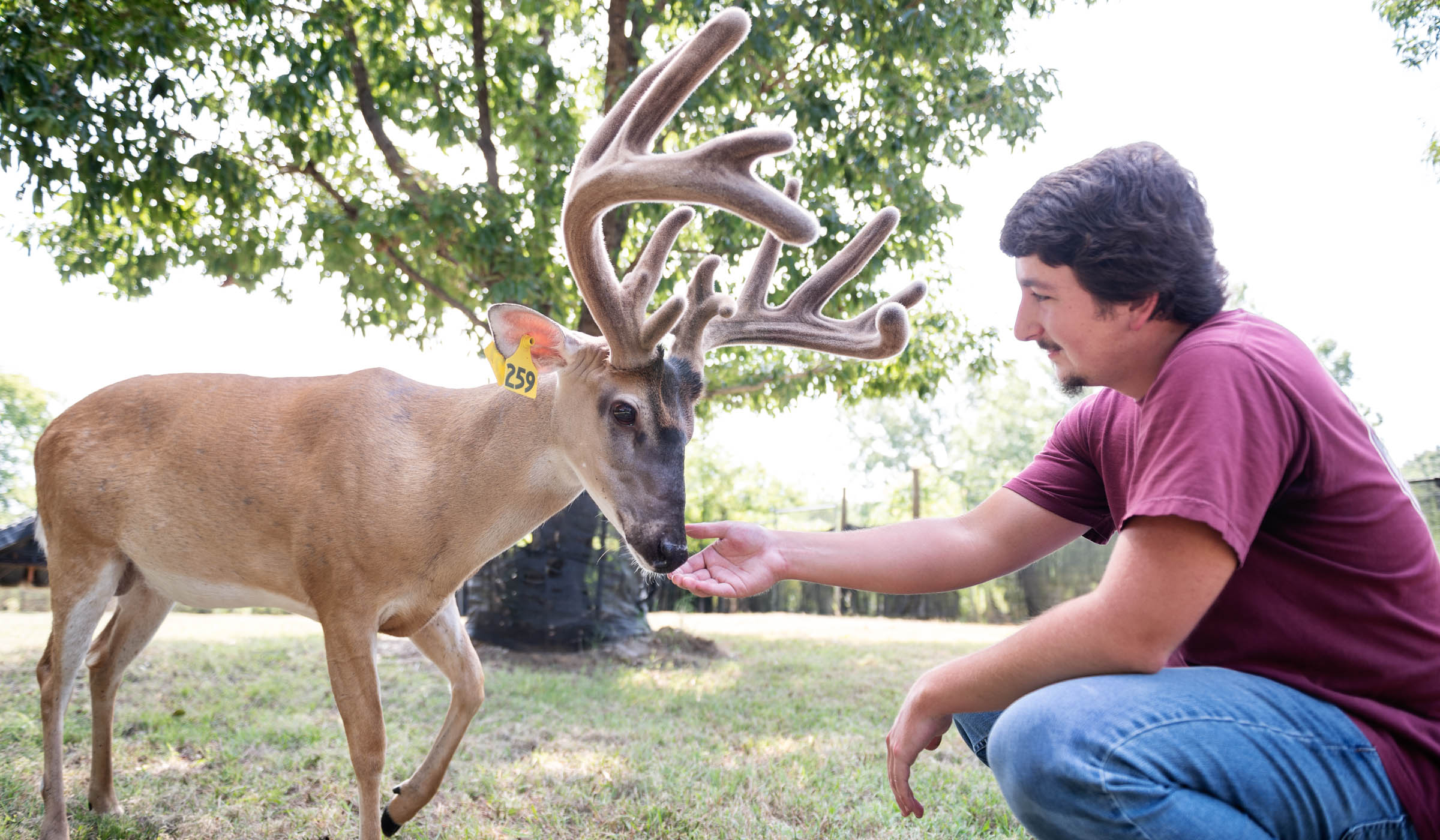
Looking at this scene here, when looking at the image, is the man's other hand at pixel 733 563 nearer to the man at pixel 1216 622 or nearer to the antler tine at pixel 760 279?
the man at pixel 1216 622

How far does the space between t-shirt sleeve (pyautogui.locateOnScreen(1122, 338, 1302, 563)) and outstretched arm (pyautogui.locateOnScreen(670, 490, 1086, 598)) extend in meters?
0.90

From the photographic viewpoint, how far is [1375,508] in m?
1.64

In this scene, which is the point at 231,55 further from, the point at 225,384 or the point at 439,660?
the point at 439,660

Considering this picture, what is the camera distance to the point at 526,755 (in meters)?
4.38

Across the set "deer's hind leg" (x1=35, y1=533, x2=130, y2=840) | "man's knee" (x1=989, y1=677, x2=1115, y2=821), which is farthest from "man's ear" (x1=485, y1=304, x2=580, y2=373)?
"man's knee" (x1=989, y1=677, x2=1115, y2=821)

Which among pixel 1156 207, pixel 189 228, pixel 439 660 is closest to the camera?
pixel 1156 207

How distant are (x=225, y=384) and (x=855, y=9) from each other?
521 cm

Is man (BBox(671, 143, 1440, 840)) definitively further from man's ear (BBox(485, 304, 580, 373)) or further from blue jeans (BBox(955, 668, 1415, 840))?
man's ear (BBox(485, 304, 580, 373))

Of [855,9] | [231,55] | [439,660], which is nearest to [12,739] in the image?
[439,660]

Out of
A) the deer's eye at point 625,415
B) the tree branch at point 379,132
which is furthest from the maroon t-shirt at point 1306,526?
the tree branch at point 379,132

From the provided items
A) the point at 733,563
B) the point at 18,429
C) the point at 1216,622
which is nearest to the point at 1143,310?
the point at 1216,622

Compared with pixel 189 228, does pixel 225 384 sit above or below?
below

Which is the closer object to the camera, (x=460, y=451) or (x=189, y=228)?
(x=460, y=451)

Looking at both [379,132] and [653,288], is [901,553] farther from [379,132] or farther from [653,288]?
[379,132]
